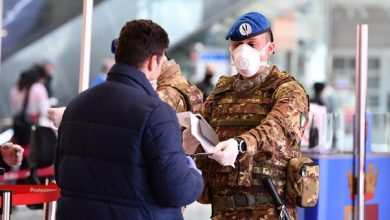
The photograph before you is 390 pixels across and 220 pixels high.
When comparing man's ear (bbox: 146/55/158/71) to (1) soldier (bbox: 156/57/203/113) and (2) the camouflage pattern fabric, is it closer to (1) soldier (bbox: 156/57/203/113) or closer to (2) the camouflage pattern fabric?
(2) the camouflage pattern fabric

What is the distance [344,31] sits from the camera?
1747cm

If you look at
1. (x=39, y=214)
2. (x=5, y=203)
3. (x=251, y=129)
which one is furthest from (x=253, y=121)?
(x=39, y=214)

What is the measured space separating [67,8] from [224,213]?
9953 mm

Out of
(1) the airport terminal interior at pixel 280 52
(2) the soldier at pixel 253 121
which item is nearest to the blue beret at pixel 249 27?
(2) the soldier at pixel 253 121

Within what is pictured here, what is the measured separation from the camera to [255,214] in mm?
3400

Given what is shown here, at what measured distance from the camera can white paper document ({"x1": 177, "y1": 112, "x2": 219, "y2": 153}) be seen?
3207 millimetres

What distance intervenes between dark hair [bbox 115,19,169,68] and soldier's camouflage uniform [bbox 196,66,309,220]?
2.41ft

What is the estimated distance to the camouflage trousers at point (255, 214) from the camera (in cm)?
338

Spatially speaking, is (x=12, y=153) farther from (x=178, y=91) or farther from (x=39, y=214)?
(x=39, y=214)

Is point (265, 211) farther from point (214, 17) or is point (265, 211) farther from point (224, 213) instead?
point (214, 17)

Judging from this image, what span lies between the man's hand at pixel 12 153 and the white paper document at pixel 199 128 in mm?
984

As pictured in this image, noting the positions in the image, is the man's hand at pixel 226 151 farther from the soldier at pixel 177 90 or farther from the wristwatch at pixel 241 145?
the soldier at pixel 177 90

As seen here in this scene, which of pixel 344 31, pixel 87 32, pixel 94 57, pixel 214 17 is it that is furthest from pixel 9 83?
pixel 87 32

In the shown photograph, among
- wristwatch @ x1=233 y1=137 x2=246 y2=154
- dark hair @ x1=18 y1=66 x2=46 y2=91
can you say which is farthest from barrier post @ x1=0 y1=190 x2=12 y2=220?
dark hair @ x1=18 y1=66 x2=46 y2=91
